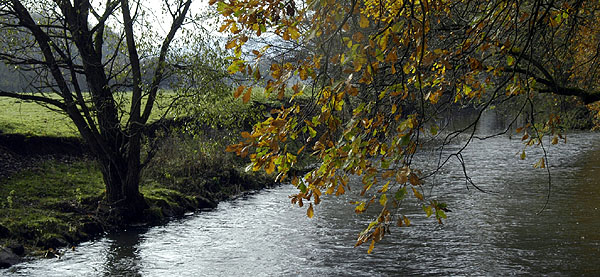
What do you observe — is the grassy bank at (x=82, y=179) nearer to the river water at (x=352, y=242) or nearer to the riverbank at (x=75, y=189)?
the riverbank at (x=75, y=189)

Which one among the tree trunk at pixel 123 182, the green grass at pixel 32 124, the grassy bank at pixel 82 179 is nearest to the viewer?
the grassy bank at pixel 82 179

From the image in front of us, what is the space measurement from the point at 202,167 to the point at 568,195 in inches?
578

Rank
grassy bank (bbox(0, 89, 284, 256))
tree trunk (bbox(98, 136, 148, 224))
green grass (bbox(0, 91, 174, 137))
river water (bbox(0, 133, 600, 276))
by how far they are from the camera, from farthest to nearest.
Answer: green grass (bbox(0, 91, 174, 137)) → tree trunk (bbox(98, 136, 148, 224)) → grassy bank (bbox(0, 89, 284, 256)) → river water (bbox(0, 133, 600, 276))

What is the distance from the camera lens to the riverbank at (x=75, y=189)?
649 inches

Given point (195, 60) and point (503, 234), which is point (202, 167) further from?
point (503, 234)

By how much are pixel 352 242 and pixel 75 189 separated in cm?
1025

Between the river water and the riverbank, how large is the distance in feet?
2.66

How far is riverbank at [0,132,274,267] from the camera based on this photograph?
16.5m

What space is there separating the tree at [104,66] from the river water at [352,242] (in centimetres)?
231

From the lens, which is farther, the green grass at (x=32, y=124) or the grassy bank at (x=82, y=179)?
the green grass at (x=32, y=124)

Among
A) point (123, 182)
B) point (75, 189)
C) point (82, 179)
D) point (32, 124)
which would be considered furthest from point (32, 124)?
point (123, 182)

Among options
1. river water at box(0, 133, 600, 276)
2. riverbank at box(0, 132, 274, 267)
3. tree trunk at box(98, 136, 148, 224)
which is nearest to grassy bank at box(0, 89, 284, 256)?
riverbank at box(0, 132, 274, 267)

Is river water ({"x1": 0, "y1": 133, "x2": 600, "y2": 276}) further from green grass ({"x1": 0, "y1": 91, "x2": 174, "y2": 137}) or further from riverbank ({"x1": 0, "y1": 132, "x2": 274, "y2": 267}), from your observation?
green grass ({"x1": 0, "y1": 91, "x2": 174, "y2": 137})

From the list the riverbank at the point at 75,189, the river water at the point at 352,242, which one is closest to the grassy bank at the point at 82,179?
the riverbank at the point at 75,189
